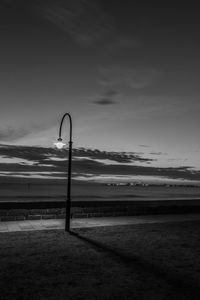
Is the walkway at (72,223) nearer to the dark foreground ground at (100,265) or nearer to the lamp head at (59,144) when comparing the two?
the dark foreground ground at (100,265)

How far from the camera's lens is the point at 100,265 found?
8.19 meters

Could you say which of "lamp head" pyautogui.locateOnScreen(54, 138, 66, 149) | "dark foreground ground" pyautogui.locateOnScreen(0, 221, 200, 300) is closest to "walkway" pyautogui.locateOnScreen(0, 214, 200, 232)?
"dark foreground ground" pyautogui.locateOnScreen(0, 221, 200, 300)

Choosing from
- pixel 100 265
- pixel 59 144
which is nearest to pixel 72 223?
pixel 59 144

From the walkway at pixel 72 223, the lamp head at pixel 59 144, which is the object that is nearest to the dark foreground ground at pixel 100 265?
the walkway at pixel 72 223

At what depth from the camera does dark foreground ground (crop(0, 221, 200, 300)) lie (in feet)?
20.9

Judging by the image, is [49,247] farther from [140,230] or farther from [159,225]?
[159,225]

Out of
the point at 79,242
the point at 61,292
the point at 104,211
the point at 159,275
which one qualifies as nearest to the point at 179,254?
the point at 159,275

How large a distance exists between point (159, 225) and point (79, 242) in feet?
17.7

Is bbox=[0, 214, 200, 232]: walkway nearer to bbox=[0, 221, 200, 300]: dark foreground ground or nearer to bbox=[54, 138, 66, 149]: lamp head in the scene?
bbox=[0, 221, 200, 300]: dark foreground ground

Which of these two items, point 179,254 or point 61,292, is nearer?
point 61,292

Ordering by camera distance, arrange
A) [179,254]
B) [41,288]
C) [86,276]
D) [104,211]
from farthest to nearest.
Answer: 1. [104,211]
2. [179,254]
3. [86,276]
4. [41,288]

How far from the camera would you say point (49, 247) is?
9.98 m

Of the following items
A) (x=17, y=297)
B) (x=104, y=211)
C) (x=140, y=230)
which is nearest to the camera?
(x=17, y=297)

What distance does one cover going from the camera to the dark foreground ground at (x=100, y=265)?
6.38m
